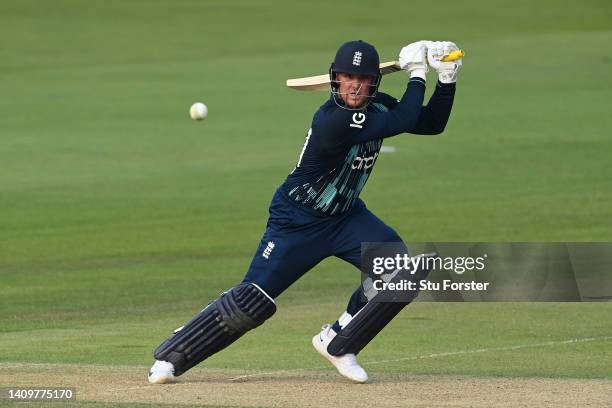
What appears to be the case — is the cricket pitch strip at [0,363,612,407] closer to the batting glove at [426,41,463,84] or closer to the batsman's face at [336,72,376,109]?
the batsman's face at [336,72,376,109]

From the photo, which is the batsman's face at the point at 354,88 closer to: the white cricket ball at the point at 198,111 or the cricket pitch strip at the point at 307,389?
the cricket pitch strip at the point at 307,389

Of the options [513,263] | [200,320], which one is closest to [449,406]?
[200,320]

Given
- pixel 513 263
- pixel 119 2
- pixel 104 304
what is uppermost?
pixel 513 263

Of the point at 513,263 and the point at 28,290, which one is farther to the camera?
the point at 28,290

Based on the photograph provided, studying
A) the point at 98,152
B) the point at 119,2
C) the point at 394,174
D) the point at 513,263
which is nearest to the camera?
the point at 513,263

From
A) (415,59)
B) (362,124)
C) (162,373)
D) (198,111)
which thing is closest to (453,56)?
(415,59)

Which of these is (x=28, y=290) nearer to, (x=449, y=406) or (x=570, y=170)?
(x=449, y=406)

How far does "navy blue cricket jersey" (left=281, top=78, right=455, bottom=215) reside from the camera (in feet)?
28.0

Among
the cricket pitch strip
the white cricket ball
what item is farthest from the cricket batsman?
the white cricket ball

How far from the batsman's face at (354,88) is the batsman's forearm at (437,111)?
1.54 feet

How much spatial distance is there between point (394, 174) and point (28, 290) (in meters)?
9.14

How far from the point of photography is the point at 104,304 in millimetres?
13250

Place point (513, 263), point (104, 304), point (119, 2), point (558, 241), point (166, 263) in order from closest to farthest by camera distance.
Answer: point (513, 263), point (104, 304), point (166, 263), point (558, 241), point (119, 2)

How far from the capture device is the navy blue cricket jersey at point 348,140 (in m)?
8.54
